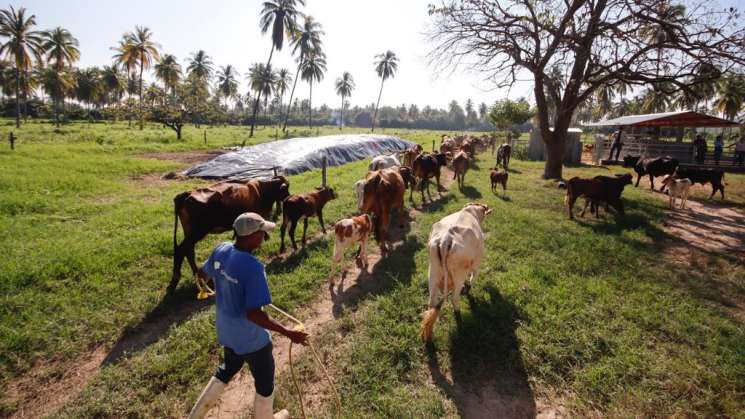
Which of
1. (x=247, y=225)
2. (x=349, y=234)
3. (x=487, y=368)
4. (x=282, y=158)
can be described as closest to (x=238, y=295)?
(x=247, y=225)

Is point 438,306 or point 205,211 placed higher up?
point 205,211

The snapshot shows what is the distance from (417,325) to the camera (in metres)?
4.57

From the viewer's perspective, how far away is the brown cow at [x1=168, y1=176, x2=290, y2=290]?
5.57 metres

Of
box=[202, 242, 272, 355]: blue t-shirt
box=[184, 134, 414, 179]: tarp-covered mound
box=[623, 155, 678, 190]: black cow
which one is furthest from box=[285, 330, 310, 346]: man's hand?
box=[623, 155, 678, 190]: black cow

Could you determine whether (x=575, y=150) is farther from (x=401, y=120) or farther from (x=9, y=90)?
(x=401, y=120)

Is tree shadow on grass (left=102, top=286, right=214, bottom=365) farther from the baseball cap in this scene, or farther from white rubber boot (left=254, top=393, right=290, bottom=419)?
the baseball cap

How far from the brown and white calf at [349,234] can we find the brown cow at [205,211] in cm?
196

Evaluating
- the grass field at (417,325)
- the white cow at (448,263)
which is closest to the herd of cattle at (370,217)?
the white cow at (448,263)

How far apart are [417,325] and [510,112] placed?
102 feet

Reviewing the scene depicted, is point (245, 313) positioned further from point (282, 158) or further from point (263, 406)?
point (282, 158)

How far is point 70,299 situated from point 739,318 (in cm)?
952

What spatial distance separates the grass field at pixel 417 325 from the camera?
137 inches

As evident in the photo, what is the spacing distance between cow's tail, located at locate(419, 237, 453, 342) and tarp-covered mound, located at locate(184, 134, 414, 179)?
11450 mm

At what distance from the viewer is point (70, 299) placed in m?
4.86
